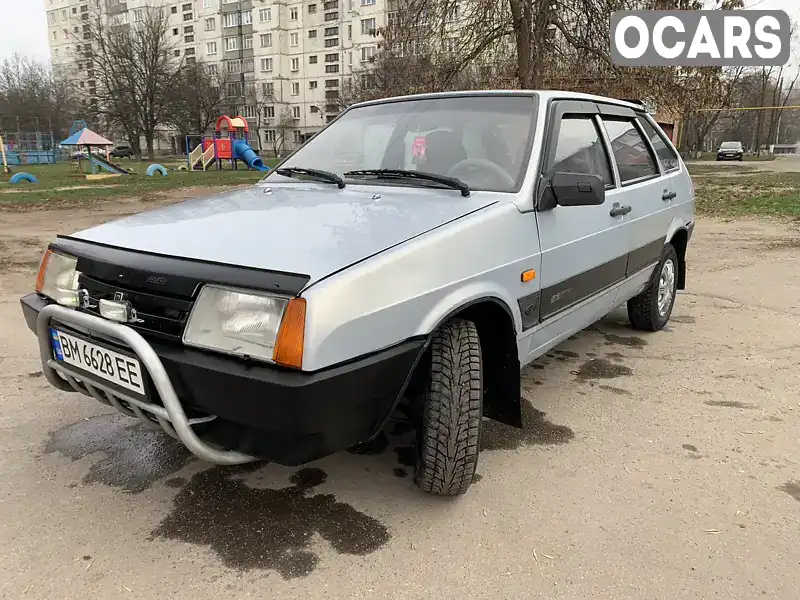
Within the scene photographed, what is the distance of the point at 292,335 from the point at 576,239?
1.75 meters

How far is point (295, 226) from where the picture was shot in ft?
7.39

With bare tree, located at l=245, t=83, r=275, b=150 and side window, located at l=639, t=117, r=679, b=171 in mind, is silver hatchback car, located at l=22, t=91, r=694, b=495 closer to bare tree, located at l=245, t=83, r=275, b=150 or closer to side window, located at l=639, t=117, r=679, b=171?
side window, located at l=639, t=117, r=679, b=171

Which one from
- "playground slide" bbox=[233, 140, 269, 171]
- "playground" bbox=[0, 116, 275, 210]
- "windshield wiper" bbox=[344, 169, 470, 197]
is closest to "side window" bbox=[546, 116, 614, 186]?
"windshield wiper" bbox=[344, 169, 470, 197]

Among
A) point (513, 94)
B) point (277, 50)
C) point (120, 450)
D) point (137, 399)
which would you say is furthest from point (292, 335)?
point (277, 50)

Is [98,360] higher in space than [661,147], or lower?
lower

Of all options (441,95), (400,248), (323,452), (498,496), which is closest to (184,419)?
(323,452)

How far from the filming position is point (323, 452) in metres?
1.93

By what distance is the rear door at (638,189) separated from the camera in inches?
142

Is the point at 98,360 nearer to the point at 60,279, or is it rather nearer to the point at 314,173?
the point at 60,279

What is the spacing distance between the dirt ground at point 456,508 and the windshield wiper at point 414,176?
125 centimetres

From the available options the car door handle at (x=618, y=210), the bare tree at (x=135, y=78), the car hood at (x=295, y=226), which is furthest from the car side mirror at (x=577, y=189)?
the bare tree at (x=135, y=78)

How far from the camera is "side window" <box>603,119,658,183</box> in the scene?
3631mm

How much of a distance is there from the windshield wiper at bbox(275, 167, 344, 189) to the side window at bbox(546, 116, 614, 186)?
1.03m

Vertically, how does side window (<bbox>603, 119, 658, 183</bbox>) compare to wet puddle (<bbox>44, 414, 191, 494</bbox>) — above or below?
above
